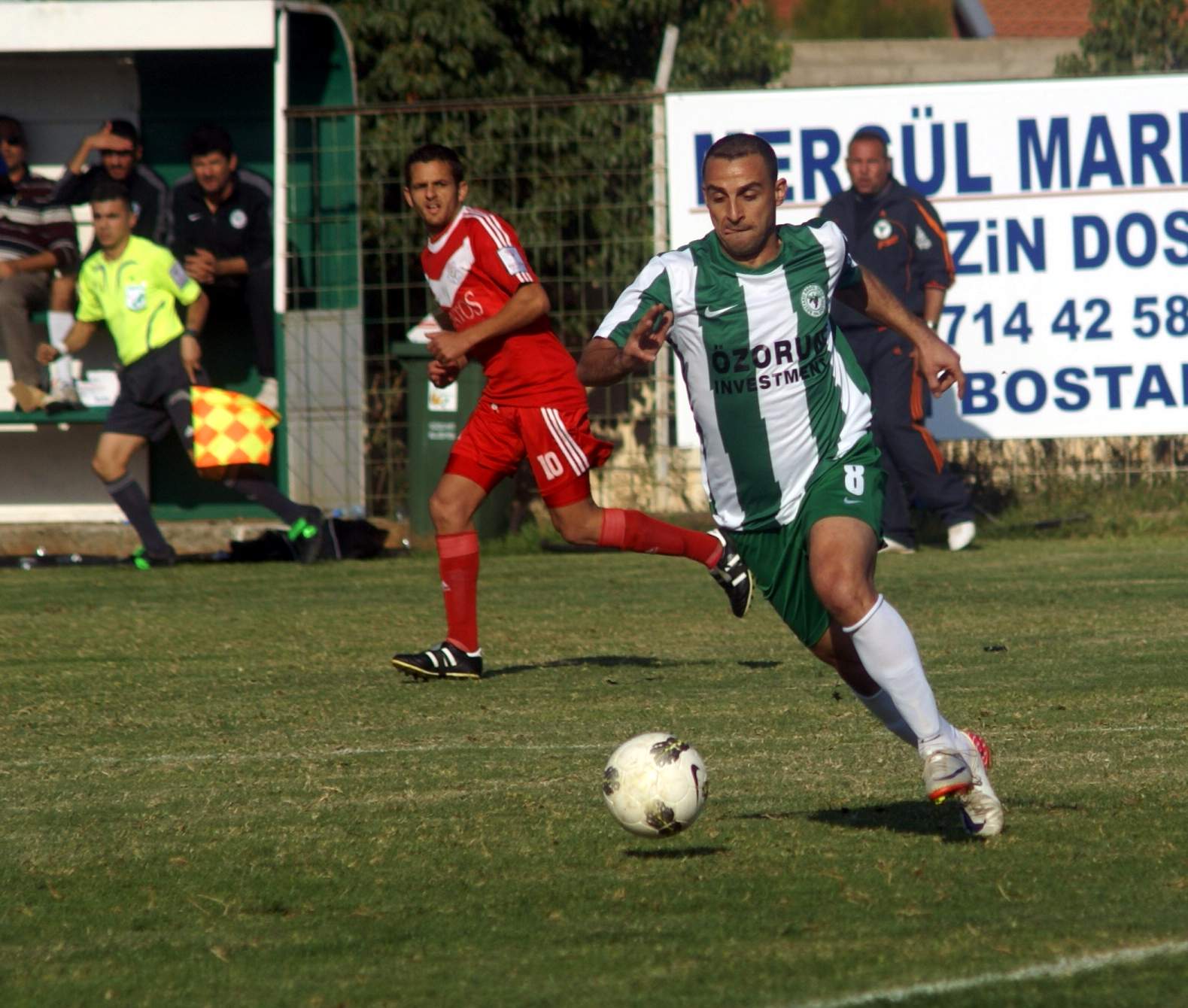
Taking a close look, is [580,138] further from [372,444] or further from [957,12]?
[957,12]

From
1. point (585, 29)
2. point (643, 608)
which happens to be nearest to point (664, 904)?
point (643, 608)

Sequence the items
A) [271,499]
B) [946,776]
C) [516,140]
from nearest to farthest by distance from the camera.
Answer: [946,776] → [271,499] → [516,140]

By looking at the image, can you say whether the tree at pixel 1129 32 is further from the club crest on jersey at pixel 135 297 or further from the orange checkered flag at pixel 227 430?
the club crest on jersey at pixel 135 297

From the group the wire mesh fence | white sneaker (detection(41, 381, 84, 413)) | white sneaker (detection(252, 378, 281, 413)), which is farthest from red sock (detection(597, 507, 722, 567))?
white sneaker (detection(41, 381, 84, 413))

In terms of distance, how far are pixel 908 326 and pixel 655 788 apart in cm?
160

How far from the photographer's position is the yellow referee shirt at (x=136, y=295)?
13.1 metres

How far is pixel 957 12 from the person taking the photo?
45.8m

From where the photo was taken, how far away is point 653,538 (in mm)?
8180

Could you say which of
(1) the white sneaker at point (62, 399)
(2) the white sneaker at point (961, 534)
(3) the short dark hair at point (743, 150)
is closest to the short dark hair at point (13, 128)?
(1) the white sneaker at point (62, 399)

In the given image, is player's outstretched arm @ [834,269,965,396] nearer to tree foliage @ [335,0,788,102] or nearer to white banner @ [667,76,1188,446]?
white banner @ [667,76,1188,446]

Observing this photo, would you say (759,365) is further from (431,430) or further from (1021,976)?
(431,430)

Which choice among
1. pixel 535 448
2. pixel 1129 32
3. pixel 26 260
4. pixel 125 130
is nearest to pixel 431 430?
pixel 125 130

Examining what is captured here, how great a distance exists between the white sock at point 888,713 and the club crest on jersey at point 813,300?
1.04m

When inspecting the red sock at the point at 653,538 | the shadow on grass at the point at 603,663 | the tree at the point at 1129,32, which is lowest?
the shadow on grass at the point at 603,663
